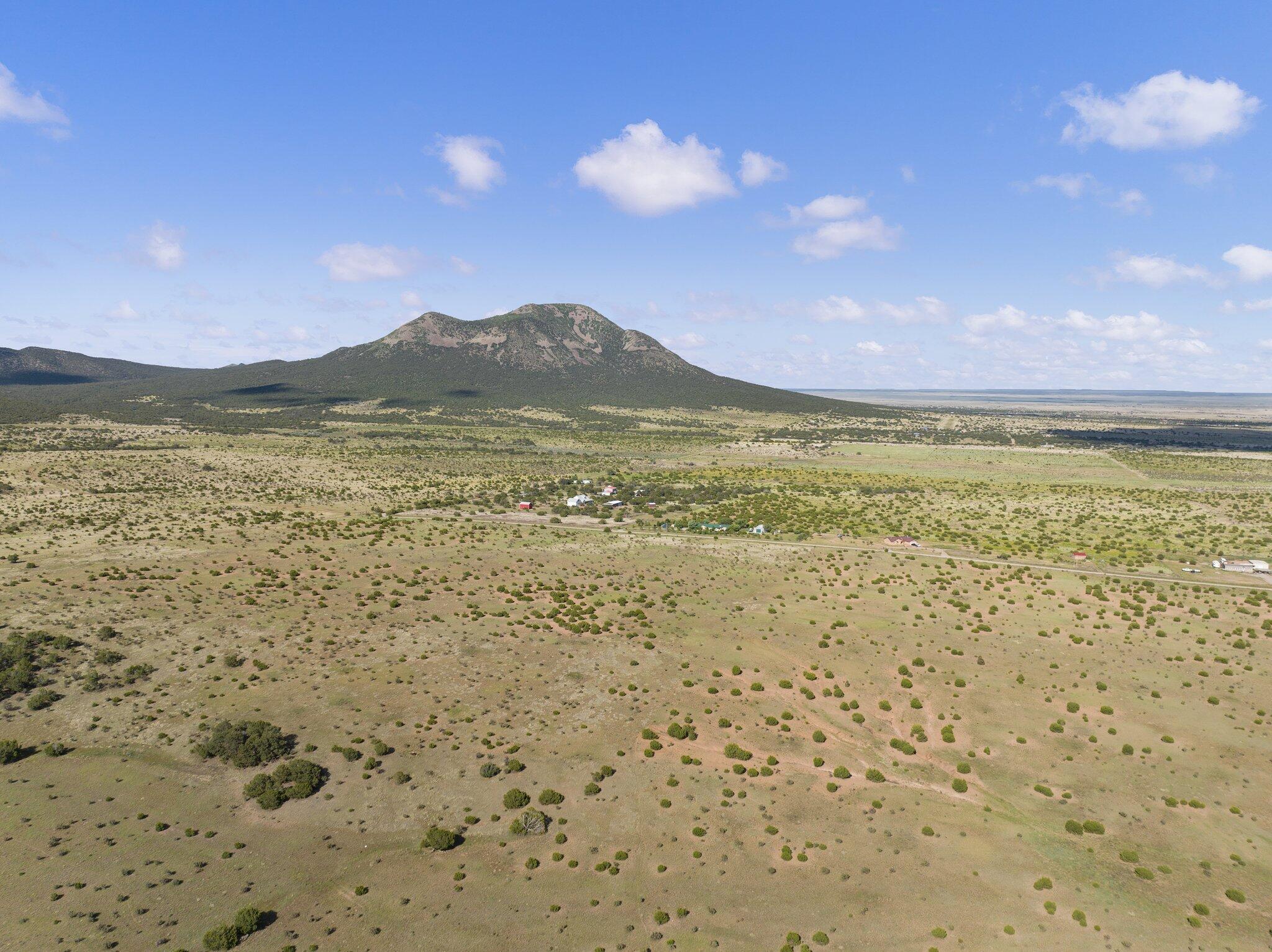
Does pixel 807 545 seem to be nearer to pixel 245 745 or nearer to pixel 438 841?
pixel 438 841

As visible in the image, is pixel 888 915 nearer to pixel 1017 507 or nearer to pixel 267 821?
pixel 267 821

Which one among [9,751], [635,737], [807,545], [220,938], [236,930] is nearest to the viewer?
[220,938]

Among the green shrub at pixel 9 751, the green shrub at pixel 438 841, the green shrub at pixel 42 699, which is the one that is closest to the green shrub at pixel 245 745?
the green shrub at pixel 9 751

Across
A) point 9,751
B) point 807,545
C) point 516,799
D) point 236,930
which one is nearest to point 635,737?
point 516,799

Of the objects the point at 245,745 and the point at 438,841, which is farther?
the point at 245,745

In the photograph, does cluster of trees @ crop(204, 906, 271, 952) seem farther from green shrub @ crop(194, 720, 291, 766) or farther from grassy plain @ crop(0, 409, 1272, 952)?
green shrub @ crop(194, 720, 291, 766)
